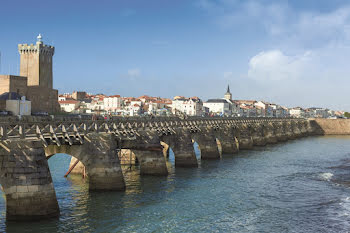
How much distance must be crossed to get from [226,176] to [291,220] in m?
17.8

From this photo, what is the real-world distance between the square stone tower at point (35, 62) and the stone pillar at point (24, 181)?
98.4 m

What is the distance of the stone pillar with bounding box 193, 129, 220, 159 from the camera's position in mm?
58875

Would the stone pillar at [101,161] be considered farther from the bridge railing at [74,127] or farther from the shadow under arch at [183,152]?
the shadow under arch at [183,152]

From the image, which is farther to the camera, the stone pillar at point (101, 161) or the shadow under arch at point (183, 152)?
the shadow under arch at point (183, 152)

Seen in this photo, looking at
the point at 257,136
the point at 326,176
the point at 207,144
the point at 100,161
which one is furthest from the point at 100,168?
the point at 257,136

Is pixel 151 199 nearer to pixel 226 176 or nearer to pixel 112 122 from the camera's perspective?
pixel 112 122

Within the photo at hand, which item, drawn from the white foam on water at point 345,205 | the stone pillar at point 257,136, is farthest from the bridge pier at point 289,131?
the white foam on water at point 345,205

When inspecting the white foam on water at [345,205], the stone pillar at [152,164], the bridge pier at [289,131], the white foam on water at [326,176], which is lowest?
the white foam on water at [345,205]

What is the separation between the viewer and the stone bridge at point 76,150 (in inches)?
881

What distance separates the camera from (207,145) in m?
59.7

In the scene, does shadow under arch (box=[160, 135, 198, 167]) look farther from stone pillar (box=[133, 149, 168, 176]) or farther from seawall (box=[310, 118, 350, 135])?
seawall (box=[310, 118, 350, 135])

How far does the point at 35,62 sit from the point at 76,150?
94428mm

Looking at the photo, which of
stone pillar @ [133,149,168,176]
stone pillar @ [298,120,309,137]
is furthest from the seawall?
stone pillar @ [133,149,168,176]

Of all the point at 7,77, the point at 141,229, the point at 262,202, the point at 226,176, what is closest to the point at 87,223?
the point at 141,229
